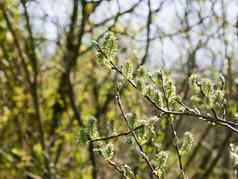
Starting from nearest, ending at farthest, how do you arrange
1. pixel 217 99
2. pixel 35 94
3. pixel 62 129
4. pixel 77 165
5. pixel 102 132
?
1. pixel 217 99
2. pixel 102 132
3. pixel 35 94
4. pixel 62 129
5. pixel 77 165

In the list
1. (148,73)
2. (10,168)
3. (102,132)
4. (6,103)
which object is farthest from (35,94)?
(148,73)

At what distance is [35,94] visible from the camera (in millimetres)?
4762

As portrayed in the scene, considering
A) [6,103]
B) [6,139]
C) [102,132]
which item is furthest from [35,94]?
[6,139]

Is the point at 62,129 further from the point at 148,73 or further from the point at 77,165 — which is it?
the point at 148,73

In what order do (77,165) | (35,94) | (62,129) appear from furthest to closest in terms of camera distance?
(77,165), (62,129), (35,94)

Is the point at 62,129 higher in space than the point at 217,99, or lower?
lower

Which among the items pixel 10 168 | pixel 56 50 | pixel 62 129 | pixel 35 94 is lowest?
pixel 10 168

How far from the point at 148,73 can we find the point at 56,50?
4.85 m

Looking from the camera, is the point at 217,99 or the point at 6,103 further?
the point at 6,103

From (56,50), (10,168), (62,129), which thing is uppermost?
(56,50)

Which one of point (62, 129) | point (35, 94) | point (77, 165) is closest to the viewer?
point (35, 94)

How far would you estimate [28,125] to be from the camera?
Result: 615 centimetres

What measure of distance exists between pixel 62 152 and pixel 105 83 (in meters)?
1.05

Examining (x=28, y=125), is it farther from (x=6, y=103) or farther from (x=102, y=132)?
(x=102, y=132)
